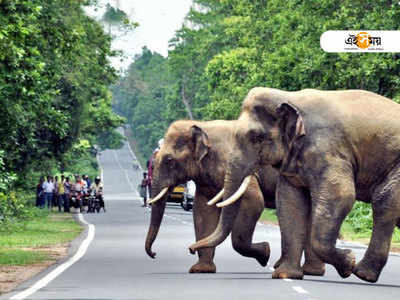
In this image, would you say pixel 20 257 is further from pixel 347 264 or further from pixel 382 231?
pixel 382 231

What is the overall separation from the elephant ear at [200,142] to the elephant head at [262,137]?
13.1 ft

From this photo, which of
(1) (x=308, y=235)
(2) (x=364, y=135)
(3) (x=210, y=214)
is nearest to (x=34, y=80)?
(3) (x=210, y=214)

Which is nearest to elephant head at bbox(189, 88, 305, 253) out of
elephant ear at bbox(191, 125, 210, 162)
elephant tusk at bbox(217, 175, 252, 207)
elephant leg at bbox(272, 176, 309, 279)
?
elephant tusk at bbox(217, 175, 252, 207)

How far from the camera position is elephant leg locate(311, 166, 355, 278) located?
19.4 metres

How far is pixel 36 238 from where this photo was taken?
39.0 meters

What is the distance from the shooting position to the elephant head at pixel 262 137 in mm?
19906

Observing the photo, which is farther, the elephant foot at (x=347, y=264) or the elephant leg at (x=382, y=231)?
the elephant leg at (x=382, y=231)

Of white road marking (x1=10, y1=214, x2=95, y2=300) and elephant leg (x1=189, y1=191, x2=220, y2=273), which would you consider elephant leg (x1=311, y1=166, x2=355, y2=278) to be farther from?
elephant leg (x1=189, y1=191, x2=220, y2=273)

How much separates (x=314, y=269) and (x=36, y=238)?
56.9 ft

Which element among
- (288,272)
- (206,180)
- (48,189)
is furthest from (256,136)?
(48,189)

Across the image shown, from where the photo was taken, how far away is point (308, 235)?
864 inches

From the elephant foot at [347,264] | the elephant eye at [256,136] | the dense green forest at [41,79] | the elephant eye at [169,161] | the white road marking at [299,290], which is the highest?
the dense green forest at [41,79]

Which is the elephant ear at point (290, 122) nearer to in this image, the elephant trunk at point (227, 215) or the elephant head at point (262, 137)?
the elephant head at point (262, 137)

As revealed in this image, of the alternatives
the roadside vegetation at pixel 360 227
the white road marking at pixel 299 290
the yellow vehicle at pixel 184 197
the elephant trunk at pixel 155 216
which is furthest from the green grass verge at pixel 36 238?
the yellow vehicle at pixel 184 197
